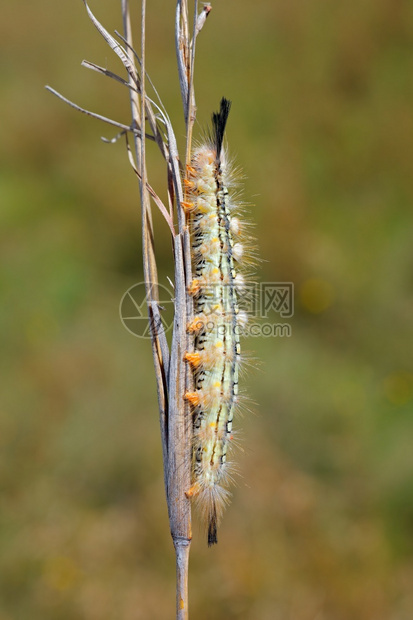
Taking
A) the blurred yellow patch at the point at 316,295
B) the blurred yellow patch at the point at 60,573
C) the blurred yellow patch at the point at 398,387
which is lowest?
the blurred yellow patch at the point at 60,573

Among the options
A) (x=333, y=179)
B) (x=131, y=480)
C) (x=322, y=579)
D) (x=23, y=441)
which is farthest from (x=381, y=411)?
(x=23, y=441)

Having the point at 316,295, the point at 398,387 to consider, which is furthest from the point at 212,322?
the point at 316,295

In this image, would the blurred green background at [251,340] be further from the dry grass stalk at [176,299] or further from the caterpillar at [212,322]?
the dry grass stalk at [176,299]

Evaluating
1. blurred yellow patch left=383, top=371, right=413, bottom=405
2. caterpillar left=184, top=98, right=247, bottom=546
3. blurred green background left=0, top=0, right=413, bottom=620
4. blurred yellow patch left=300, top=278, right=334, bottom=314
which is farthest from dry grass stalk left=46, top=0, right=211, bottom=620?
blurred yellow patch left=300, top=278, right=334, bottom=314

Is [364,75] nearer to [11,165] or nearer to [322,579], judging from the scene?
[11,165]

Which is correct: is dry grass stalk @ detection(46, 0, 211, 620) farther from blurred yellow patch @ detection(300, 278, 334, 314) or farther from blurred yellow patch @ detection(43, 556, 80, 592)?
blurred yellow patch @ detection(300, 278, 334, 314)

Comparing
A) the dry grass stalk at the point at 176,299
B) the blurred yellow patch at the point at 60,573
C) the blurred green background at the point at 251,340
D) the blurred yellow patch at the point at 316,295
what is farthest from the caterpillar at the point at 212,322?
the blurred yellow patch at the point at 316,295

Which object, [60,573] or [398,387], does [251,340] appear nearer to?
[398,387]
